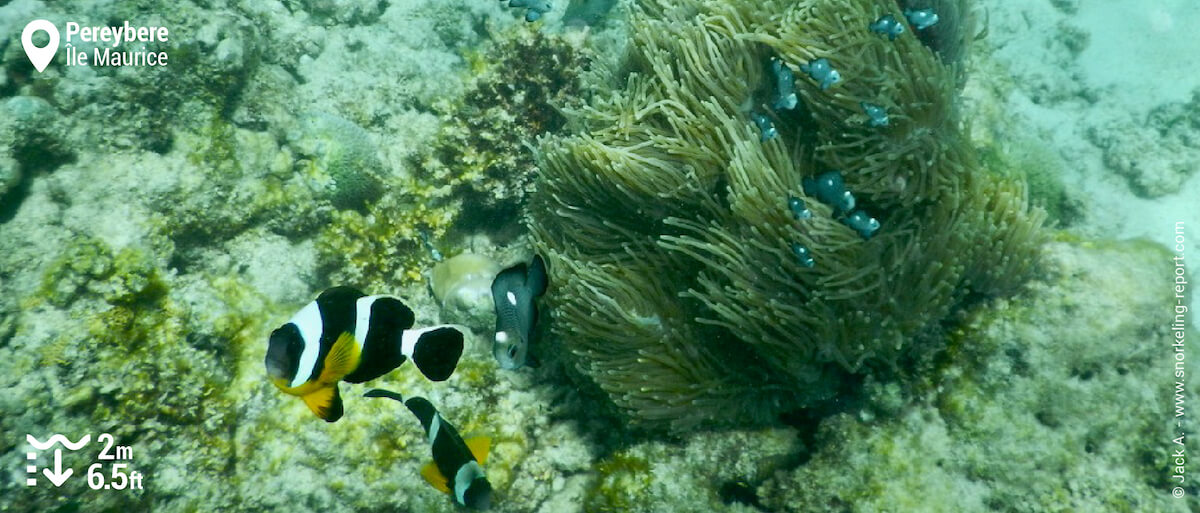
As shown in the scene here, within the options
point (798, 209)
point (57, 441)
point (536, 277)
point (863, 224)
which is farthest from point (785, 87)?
point (57, 441)

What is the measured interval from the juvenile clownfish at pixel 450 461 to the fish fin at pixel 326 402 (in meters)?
0.60

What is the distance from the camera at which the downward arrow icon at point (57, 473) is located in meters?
3.05

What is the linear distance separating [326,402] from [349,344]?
25cm

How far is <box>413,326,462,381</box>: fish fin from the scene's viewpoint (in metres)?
1.63

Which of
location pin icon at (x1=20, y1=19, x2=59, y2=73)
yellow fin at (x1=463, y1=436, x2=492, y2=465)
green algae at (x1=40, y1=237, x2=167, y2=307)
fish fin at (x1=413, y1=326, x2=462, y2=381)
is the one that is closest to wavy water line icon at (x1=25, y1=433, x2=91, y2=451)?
green algae at (x1=40, y1=237, x2=167, y2=307)

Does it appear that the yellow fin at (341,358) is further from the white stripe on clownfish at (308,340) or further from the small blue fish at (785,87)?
the small blue fish at (785,87)

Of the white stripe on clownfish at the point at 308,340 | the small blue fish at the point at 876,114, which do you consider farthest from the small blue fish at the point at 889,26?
the white stripe on clownfish at the point at 308,340

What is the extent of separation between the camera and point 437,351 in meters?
1.66

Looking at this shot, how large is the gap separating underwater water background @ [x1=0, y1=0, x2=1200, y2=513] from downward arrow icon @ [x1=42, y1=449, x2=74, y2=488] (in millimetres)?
30

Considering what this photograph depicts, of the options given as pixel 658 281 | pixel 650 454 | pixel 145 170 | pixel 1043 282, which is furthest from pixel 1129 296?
pixel 145 170

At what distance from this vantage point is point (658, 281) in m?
3.32

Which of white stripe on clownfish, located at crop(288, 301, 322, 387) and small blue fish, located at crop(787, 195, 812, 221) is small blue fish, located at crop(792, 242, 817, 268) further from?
white stripe on clownfish, located at crop(288, 301, 322, 387)

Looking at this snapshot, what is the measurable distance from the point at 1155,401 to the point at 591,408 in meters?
2.77

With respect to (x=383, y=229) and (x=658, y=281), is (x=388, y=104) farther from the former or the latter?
(x=658, y=281)
